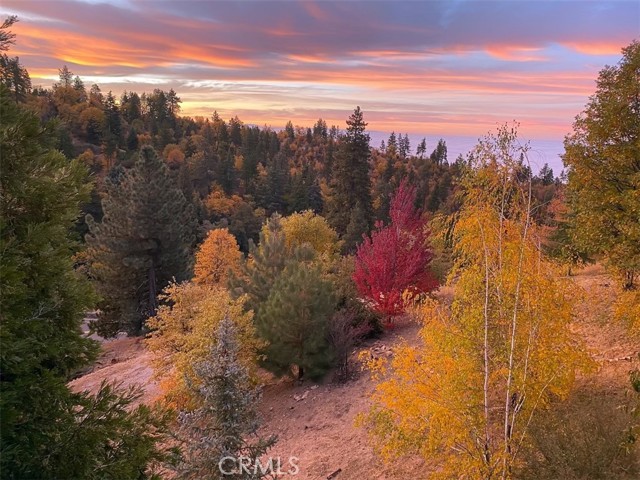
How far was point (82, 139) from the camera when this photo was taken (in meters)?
102

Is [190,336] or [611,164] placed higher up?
[611,164]

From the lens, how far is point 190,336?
13.4 meters

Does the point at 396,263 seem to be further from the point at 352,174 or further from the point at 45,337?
the point at 352,174

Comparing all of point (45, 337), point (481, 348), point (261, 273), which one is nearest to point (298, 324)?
point (261, 273)

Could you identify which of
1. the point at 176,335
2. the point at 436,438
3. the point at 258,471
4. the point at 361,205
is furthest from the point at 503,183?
the point at 361,205

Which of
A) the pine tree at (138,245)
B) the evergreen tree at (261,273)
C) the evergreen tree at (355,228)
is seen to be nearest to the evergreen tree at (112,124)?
the evergreen tree at (355,228)

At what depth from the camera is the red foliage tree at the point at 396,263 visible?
17.4m

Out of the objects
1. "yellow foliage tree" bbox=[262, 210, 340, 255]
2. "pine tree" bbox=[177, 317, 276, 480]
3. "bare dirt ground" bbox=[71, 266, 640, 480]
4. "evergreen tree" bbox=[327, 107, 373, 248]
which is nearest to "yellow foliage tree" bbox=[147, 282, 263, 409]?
"bare dirt ground" bbox=[71, 266, 640, 480]

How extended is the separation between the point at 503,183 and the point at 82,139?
116226 mm

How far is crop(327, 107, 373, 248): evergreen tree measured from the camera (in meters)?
44.4

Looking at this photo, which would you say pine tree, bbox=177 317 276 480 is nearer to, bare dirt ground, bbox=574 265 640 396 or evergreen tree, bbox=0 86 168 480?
evergreen tree, bbox=0 86 168 480

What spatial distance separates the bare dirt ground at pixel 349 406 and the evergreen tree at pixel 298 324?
1173mm

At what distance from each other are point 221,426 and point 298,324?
288 inches

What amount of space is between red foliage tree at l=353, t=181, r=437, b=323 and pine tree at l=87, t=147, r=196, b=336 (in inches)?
584
